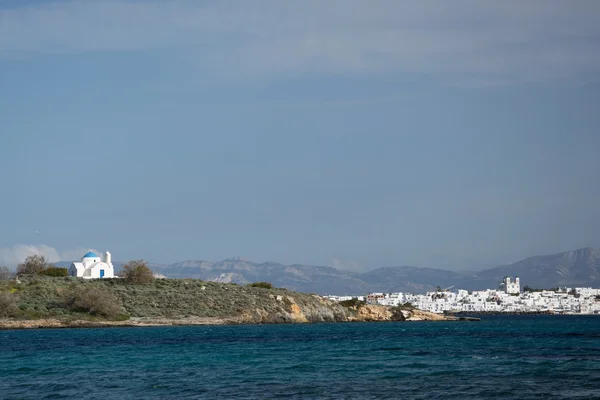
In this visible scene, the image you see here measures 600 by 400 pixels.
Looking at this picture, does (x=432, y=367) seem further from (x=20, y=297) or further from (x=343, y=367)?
(x=20, y=297)

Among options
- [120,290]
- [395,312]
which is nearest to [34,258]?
[120,290]

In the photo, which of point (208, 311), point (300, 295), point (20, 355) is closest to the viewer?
point (20, 355)

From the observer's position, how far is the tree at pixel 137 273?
94.5m

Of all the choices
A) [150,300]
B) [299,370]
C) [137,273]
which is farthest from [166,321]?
[299,370]

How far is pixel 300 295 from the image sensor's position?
104m

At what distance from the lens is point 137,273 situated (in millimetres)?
94750

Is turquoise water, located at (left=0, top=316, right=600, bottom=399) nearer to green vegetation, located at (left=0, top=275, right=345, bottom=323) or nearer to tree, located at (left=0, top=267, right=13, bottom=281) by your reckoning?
green vegetation, located at (left=0, top=275, right=345, bottom=323)

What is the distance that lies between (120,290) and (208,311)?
1010 cm

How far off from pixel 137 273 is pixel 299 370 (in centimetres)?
6370

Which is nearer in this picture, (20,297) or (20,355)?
(20,355)

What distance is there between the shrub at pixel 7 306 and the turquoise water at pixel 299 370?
75.8ft

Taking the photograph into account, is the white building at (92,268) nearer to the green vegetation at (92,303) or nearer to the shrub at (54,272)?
the shrub at (54,272)

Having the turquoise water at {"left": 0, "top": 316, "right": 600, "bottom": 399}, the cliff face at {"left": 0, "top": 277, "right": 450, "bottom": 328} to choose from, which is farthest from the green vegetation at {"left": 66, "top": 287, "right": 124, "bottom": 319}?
the turquoise water at {"left": 0, "top": 316, "right": 600, "bottom": 399}

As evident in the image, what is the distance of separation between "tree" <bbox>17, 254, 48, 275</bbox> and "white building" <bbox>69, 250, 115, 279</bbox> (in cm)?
385
